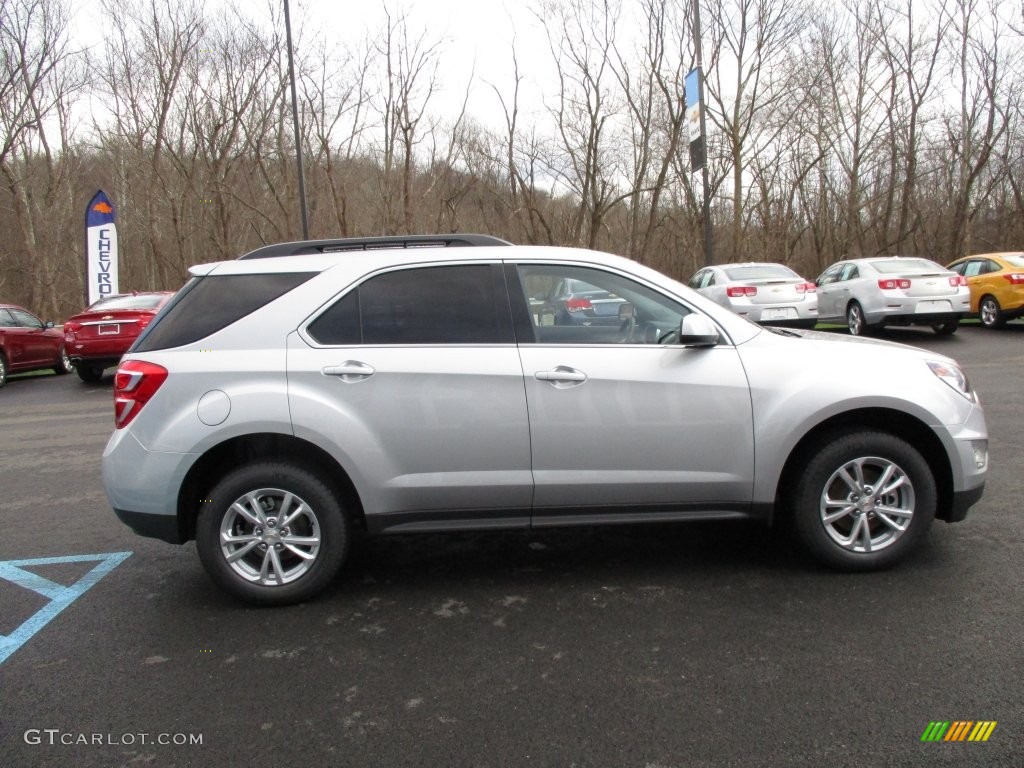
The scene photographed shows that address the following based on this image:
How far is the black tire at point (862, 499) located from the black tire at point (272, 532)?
235 centimetres

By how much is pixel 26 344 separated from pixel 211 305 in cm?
1351

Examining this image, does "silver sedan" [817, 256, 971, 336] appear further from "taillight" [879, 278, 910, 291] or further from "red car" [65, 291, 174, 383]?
"red car" [65, 291, 174, 383]

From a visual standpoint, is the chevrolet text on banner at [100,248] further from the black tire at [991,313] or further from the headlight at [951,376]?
the black tire at [991,313]

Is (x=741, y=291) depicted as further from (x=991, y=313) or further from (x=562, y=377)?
(x=562, y=377)

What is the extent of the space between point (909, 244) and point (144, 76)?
33.8 meters

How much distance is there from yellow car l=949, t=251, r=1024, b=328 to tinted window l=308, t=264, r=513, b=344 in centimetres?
1497

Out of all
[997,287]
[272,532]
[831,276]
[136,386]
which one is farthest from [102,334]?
[997,287]

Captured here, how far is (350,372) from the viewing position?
3590 mm

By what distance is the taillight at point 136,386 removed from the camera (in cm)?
361

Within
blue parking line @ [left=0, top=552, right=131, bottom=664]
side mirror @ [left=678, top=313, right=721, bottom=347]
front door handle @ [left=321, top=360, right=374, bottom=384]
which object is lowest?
blue parking line @ [left=0, top=552, right=131, bottom=664]

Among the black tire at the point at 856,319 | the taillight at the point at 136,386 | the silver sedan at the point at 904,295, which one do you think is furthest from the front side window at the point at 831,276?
the taillight at the point at 136,386

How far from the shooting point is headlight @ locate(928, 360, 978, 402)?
3.89m

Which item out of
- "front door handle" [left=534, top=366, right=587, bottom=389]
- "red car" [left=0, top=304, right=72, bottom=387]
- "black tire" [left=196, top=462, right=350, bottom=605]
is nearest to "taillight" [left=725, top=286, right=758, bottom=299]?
"front door handle" [left=534, top=366, right=587, bottom=389]

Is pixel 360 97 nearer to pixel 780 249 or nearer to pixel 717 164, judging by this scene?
pixel 717 164
